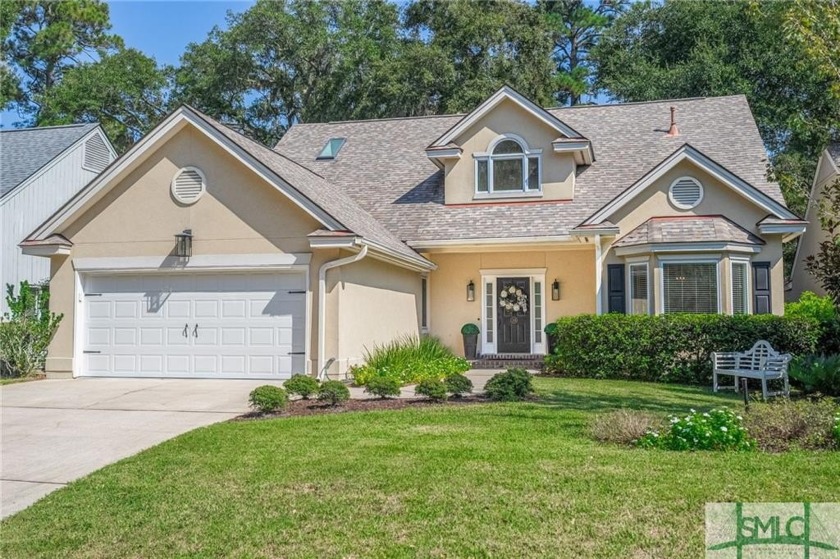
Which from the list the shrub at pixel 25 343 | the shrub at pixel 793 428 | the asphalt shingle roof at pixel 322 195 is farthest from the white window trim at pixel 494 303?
the shrub at pixel 793 428

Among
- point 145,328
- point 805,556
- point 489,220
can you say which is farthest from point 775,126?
point 805,556

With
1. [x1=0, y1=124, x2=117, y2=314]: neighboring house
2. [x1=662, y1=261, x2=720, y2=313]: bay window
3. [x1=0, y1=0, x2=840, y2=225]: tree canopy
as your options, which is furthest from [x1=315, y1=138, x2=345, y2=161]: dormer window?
[x1=662, y1=261, x2=720, y2=313]: bay window

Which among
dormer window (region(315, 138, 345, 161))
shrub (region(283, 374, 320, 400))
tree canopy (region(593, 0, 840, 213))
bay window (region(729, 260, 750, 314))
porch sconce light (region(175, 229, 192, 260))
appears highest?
tree canopy (region(593, 0, 840, 213))

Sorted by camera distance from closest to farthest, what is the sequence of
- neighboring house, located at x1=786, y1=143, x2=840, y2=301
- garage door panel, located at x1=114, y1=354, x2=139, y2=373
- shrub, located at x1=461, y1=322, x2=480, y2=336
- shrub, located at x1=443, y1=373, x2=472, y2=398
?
1. shrub, located at x1=443, y1=373, x2=472, y2=398
2. garage door panel, located at x1=114, y1=354, x2=139, y2=373
3. shrub, located at x1=461, y1=322, x2=480, y2=336
4. neighboring house, located at x1=786, y1=143, x2=840, y2=301

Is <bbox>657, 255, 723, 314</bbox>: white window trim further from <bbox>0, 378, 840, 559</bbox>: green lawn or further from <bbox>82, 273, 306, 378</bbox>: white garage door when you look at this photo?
<bbox>0, 378, 840, 559</bbox>: green lawn

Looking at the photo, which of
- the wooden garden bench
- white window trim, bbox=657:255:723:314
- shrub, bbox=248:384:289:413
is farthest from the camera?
white window trim, bbox=657:255:723:314

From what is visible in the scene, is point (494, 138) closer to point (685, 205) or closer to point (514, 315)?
point (514, 315)

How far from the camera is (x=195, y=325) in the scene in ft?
44.1

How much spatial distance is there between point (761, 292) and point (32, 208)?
20.1 metres

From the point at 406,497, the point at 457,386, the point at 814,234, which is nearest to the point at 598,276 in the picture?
the point at 457,386

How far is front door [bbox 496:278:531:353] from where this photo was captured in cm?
1762

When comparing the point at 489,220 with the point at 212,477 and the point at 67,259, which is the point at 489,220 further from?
the point at 212,477

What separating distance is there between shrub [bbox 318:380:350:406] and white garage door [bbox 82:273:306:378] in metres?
3.34

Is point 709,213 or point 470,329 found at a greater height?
point 709,213
